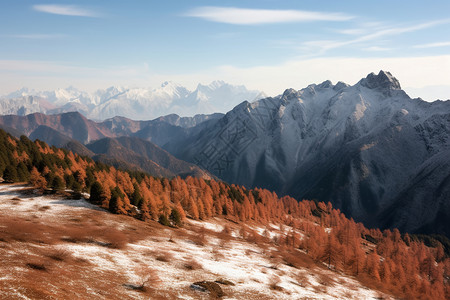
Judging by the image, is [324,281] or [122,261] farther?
[324,281]

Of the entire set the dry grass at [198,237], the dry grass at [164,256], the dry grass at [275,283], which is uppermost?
the dry grass at [164,256]

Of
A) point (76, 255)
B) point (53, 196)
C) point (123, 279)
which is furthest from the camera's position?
point (53, 196)

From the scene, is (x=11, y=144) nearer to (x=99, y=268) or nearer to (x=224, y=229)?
(x=224, y=229)

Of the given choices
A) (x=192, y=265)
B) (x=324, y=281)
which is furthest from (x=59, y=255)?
(x=324, y=281)

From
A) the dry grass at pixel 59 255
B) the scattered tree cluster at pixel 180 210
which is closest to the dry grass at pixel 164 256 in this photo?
the dry grass at pixel 59 255

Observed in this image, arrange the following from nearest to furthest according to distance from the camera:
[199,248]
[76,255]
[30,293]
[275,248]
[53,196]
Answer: [30,293] → [76,255] → [199,248] → [53,196] → [275,248]

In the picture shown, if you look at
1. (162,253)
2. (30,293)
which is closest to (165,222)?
(162,253)

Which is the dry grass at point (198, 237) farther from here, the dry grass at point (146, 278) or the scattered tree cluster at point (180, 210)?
the dry grass at point (146, 278)

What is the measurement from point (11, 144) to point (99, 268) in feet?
402

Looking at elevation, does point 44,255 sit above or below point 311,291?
above

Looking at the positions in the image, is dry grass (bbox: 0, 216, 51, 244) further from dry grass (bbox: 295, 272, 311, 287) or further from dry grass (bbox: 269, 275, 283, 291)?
dry grass (bbox: 295, 272, 311, 287)

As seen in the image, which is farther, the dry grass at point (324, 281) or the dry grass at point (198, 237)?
the dry grass at point (198, 237)

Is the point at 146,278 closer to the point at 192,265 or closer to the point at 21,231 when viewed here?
the point at 192,265

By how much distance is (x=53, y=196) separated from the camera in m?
101
